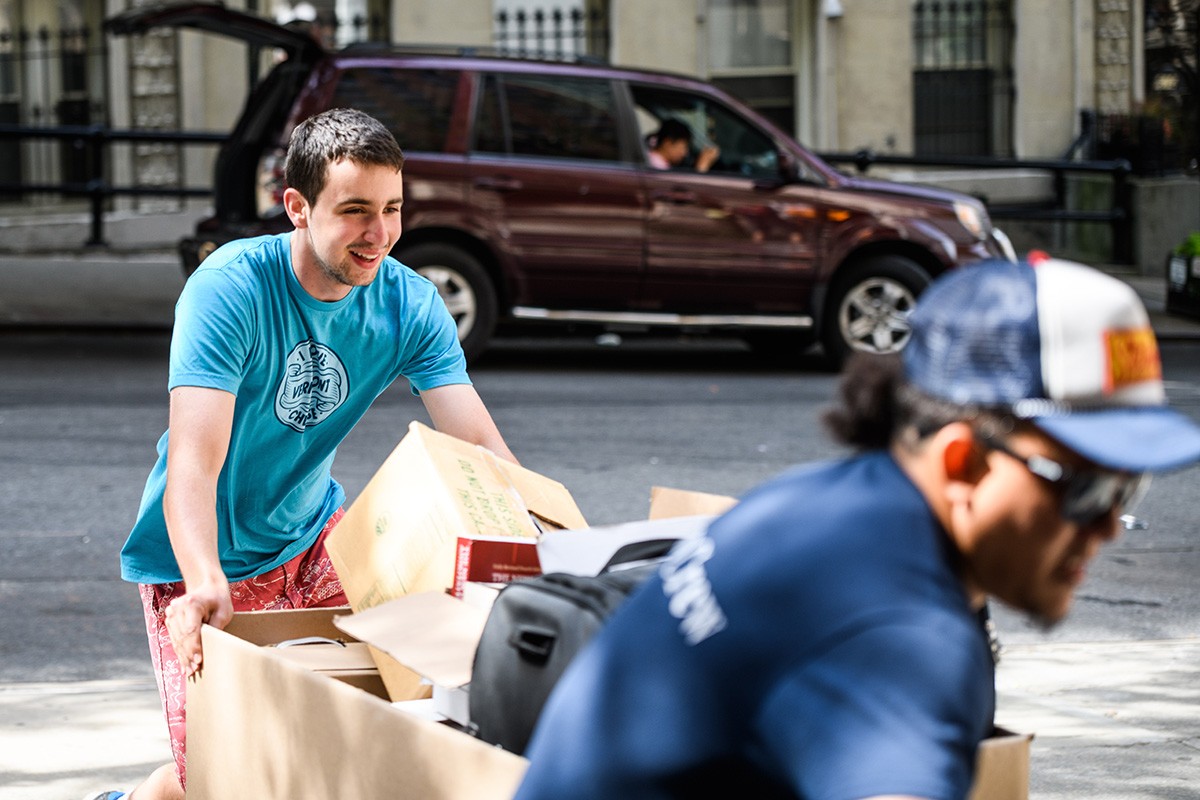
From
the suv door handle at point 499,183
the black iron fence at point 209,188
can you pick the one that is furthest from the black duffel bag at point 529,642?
the black iron fence at point 209,188

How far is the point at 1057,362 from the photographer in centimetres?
152

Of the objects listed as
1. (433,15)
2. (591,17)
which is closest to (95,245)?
(433,15)

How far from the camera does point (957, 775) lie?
1.43 metres

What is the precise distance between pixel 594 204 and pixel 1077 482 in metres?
9.88

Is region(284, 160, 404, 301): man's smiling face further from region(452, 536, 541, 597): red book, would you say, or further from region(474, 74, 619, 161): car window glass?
region(474, 74, 619, 161): car window glass

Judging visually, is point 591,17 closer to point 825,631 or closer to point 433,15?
point 433,15

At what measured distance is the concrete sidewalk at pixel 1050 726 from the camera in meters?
4.14

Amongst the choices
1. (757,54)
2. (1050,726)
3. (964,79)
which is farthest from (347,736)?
(964,79)

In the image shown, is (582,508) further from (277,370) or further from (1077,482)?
(1077,482)

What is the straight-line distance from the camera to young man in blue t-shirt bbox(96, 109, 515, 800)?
2875 millimetres

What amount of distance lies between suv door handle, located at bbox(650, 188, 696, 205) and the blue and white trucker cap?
987 cm

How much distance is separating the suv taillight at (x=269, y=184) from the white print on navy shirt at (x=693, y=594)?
9636 millimetres

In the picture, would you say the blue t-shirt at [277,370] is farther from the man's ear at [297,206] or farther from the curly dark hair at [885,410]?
the curly dark hair at [885,410]

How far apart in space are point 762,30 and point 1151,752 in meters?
16.6
